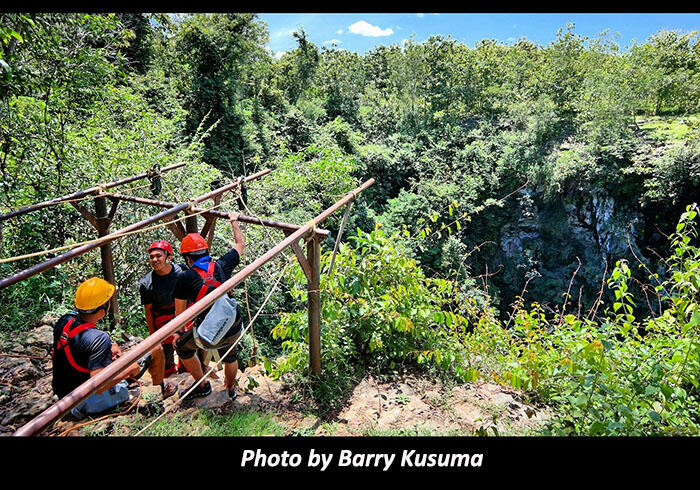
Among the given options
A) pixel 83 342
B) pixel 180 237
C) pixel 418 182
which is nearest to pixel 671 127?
pixel 418 182

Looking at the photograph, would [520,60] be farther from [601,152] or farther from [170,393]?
[170,393]

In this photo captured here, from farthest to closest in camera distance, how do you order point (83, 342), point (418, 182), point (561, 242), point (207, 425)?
point (418, 182), point (561, 242), point (207, 425), point (83, 342)

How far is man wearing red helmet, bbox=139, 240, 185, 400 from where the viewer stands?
314 centimetres

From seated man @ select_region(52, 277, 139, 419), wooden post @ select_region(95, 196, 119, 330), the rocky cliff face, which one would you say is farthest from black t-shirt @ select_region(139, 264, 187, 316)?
the rocky cliff face

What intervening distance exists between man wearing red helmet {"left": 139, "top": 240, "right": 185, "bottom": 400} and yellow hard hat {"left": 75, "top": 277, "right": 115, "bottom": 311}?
0.85 m

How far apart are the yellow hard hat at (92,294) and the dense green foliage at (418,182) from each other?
5.03ft

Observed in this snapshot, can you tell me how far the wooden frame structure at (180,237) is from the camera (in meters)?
1.33

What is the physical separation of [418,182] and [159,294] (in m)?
18.1

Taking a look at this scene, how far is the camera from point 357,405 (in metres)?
3.35

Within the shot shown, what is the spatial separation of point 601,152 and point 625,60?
5109 millimetres

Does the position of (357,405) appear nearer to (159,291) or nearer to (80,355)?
(159,291)

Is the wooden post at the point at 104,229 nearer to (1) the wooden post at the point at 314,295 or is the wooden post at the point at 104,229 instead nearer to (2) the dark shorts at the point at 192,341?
(2) the dark shorts at the point at 192,341

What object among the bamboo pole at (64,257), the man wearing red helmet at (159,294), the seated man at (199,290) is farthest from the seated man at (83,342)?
the man wearing red helmet at (159,294)

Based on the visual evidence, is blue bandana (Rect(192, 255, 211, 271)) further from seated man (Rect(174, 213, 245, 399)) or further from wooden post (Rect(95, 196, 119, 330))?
wooden post (Rect(95, 196, 119, 330))
